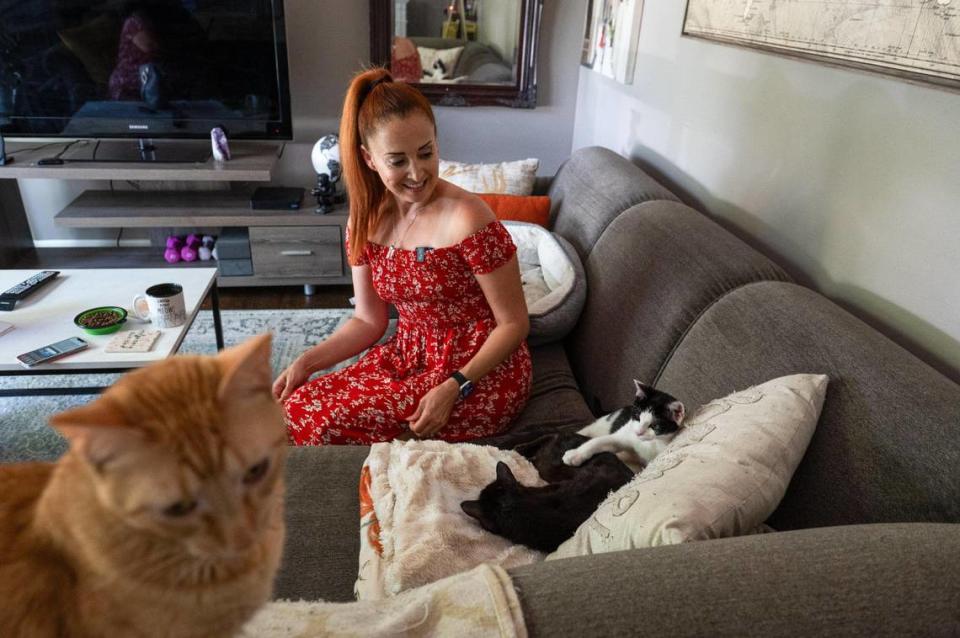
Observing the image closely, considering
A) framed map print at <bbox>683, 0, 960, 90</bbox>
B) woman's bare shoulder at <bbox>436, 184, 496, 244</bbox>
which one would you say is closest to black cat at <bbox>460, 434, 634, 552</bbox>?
woman's bare shoulder at <bbox>436, 184, 496, 244</bbox>

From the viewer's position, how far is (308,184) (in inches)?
135

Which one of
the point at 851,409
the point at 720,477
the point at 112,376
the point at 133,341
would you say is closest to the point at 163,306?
the point at 133,341

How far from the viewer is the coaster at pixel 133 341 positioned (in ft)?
5.62

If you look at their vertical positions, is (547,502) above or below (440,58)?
below

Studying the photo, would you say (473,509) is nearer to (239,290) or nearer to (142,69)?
(239,290)

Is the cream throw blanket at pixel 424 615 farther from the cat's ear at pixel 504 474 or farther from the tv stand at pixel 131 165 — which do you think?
the tv stand at pixel 131 165

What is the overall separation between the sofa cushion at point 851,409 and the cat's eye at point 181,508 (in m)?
0.84

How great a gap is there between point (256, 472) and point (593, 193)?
1.85 meters

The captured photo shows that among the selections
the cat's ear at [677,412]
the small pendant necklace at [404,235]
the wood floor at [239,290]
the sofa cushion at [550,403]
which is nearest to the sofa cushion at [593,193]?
the sofa cushion at [550,403]

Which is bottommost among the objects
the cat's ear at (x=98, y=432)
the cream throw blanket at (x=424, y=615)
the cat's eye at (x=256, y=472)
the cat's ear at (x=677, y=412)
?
the cat's ear at (x=677, y=412)

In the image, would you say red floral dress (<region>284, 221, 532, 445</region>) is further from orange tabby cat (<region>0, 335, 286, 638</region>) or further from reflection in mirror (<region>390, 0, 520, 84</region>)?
reflection in mirror (<region>390, 0, 520, 84</region>)

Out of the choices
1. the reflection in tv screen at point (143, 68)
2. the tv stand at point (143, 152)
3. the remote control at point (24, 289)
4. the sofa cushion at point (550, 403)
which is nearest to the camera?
the sofa cushion at point (550, 403)

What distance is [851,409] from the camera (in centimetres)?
91

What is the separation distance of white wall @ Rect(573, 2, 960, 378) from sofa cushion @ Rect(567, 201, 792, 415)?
0.13 metres
